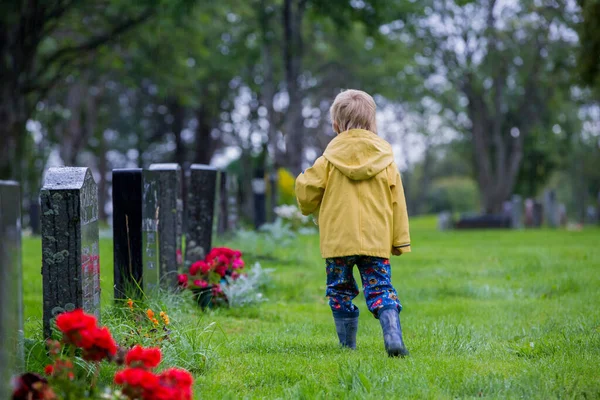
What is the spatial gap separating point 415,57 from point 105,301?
27572 mm

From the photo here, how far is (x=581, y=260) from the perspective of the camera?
32.8ft

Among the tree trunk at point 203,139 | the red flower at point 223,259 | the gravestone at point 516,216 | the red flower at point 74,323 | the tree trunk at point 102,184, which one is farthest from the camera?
the tree trunk at point 203,139

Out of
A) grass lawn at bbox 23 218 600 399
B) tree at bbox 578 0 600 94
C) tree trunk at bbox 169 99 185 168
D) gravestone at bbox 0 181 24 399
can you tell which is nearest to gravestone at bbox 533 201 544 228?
tree at bbox 578 0 600 94

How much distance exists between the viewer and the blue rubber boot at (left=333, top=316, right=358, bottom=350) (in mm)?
4734

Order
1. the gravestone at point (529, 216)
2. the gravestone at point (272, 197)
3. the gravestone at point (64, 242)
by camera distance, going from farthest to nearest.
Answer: the gravestone at point (529, 216) < the gravestone at point (272, 197) < the gravestone at point (64, 242)

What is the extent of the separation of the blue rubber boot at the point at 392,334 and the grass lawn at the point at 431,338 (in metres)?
0.11

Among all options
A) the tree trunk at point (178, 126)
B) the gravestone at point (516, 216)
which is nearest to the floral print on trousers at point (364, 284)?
the gravestone at point (516, 216)

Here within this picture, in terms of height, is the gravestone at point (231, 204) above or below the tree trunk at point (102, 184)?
below

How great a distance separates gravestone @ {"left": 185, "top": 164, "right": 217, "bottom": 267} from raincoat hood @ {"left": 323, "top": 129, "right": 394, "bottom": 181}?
100 inches

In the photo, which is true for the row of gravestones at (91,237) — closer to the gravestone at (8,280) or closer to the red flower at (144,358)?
the gravestone at (8,280)

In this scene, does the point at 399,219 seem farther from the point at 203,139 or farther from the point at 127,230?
the point at 203,139

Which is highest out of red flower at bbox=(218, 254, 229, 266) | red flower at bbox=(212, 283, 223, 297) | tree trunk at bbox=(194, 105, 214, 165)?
tree trunk at bbox=(194, 105, 214, 165)

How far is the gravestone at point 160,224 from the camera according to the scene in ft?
18.2

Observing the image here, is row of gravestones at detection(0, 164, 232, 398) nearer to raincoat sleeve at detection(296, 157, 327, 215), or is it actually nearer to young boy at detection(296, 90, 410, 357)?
raincoat sleeve at detection(296, 157, 327, 215)
